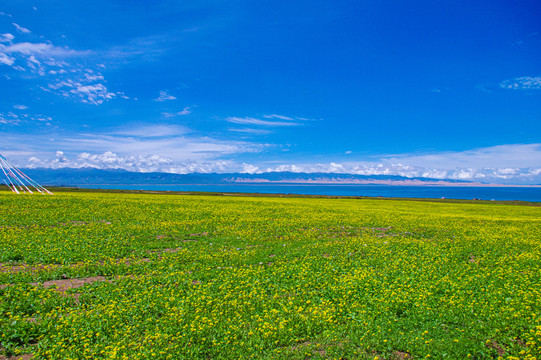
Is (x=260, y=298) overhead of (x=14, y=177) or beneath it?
beneath

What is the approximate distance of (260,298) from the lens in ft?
37.7

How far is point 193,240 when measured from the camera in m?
23.4

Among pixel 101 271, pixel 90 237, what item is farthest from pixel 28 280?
pixel 90 237

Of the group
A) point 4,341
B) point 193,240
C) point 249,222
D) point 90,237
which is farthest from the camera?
point 249,222

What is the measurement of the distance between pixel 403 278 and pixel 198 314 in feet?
34.0

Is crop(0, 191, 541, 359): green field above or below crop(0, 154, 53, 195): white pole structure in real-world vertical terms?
below

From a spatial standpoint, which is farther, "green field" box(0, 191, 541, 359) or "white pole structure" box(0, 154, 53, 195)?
"white pole structure" box(0, 154, 53, 195)

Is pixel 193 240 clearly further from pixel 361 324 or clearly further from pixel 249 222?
pixel 361 324

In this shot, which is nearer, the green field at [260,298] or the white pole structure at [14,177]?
the green field at [260,298]

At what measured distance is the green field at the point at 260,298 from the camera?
838cm

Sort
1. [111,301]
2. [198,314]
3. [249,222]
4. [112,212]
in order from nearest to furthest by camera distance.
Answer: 1. [198,314]
2. [111,301]
3. [249,222]
4. [112,212]

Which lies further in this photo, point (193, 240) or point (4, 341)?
point (193, 240)

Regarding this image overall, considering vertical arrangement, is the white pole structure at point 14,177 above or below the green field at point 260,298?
above

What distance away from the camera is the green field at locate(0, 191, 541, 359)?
27.5ft
